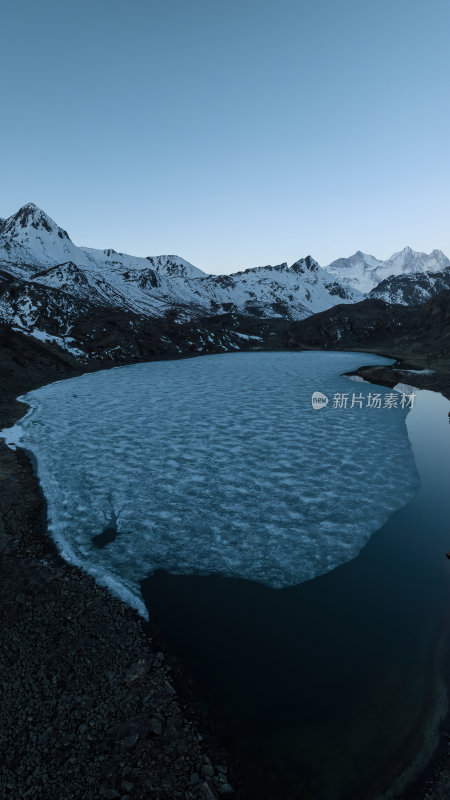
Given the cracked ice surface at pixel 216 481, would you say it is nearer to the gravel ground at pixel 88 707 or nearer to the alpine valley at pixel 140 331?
the gravel ground at pixel 88 707

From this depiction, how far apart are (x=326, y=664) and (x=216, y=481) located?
433 inches

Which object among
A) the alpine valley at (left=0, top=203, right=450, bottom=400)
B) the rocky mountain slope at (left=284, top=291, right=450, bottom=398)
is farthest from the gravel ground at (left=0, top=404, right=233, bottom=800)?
the rocky mountain slope at (left=284, top=291, right=450, bottom=398)

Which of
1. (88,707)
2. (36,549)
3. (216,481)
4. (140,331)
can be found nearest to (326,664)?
(88,707)

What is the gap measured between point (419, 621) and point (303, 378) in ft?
156

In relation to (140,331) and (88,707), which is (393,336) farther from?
(88,707)

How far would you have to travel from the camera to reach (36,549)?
1367 cm

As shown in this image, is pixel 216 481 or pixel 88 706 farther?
pixel 216 481

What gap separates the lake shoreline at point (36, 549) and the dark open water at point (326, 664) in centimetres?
55

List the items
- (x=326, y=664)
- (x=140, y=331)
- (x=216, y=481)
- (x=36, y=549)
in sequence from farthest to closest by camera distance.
Result: (x=140, y=331) → (x=216, y=481) → (x=36, y=549) → (x=326, y=664)

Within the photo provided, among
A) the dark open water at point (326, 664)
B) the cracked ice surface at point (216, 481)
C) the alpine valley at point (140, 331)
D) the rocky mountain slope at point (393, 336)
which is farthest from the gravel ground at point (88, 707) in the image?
the rocky mountain slope at point (393, 336)

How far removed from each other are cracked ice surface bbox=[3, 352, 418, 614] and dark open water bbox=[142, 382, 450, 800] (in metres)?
1.08

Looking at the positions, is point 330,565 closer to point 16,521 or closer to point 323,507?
point 323,507

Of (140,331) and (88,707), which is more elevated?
(140,331)

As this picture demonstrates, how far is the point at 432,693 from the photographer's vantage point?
896 centimetres
